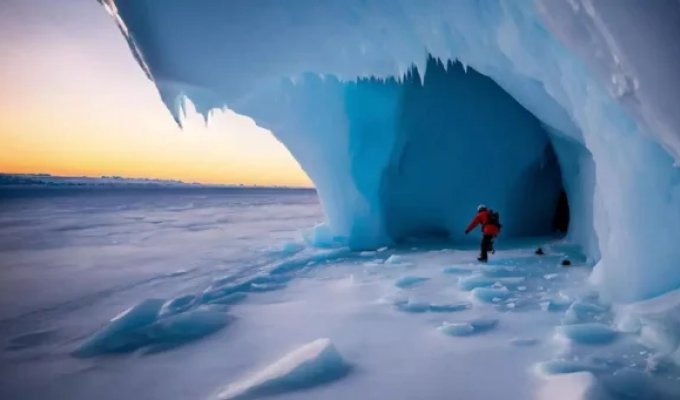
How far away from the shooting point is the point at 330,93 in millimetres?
7242

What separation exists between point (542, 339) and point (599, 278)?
1.61 metres

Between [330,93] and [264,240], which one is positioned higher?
[330,93]

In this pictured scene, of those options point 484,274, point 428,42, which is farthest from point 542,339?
point 428,42

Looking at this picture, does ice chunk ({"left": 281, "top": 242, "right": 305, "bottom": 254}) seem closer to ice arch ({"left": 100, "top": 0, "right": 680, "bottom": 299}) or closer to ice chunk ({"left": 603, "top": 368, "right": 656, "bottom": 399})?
ice arch ({"left": 100, "top": 0, "right": 680, "bottom": 299})

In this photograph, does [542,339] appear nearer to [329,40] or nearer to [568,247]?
[329,40]

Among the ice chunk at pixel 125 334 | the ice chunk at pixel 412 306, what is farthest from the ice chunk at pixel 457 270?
the ice chunk at pixel 125 334

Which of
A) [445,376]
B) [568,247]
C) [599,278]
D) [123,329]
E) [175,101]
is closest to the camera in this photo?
[445,376]

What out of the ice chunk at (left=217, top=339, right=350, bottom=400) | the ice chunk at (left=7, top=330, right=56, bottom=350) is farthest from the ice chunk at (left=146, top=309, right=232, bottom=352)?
the ice chunk at (left=217, top=339, right=350, bottom=400)

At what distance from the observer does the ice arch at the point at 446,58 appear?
201 centimetres

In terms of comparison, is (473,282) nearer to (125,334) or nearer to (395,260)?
(395,260)

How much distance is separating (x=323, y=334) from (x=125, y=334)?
1387mm

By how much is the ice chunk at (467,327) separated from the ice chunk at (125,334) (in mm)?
2021

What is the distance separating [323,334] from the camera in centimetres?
303

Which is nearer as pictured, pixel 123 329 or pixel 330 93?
pixel 123 329
